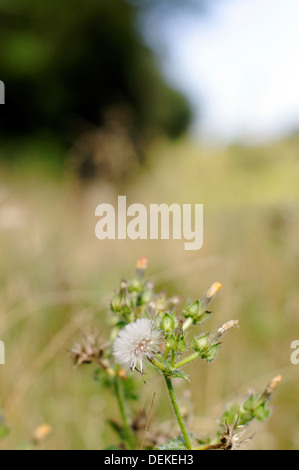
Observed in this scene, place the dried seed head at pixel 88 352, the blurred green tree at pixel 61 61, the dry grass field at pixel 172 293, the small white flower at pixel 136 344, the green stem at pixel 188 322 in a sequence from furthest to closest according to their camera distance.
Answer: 1. the blurred green tree at pixel 61 61
2. the dry grass field at pixel 172 293
3. the dried seed head at pixel 88 352
4. the green stem at pixel 188 322
5. the small white flower at pixel 136 344

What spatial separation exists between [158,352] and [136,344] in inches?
2.7

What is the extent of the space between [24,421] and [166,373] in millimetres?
1101

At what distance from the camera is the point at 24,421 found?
180 cm

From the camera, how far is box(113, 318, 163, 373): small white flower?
33.9 inches

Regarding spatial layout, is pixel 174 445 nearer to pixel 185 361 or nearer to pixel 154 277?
pixel 185 361

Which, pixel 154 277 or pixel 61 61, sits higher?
pixel 61 61

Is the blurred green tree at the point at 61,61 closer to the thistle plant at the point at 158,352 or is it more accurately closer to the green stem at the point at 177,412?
the thistle plant at the point at 158,352

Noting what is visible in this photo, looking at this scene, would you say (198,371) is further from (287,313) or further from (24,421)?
(24,421)

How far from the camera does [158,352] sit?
920 millimetres

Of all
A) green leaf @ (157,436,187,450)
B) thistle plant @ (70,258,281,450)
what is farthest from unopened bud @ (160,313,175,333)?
green leaf @ (157,436,187,450)

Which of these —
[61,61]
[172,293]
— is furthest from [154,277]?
[61,61]

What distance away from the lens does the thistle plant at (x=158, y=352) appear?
875 mm

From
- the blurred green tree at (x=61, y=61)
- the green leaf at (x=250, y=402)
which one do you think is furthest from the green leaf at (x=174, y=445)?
the blurred green tree at (x=61, y=61)
